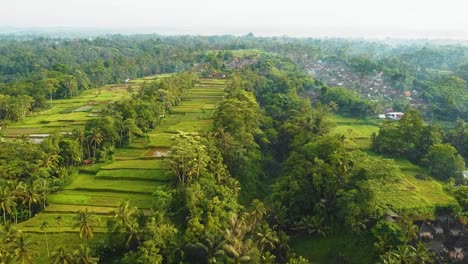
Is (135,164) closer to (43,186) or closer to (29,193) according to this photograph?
(43,186)

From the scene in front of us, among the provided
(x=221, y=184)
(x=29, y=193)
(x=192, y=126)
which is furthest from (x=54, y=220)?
(x=192, y=126)

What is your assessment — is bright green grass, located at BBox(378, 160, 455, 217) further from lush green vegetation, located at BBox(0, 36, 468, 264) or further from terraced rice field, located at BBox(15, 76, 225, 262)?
terraced rice field, located at BBox(15, 76, 225, 262)

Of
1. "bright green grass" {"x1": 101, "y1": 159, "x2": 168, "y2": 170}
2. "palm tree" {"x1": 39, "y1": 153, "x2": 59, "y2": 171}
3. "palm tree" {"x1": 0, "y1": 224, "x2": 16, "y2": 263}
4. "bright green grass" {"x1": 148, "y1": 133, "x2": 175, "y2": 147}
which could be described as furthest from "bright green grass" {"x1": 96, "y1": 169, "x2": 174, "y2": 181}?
"palm tree" {"x1": 0, "y1": 224, "x2": 16, "y2": 263}

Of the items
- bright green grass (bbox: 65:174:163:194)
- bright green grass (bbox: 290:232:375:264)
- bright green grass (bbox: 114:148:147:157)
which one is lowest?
bright green grass (bbox: 290:232:375:264)

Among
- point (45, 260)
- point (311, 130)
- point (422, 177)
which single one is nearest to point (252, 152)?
point (311, 130)

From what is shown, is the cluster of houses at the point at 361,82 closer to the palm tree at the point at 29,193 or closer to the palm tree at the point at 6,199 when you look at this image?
the palm tree at the point at 29,193

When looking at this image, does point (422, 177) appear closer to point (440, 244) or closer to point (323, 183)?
point (440, 244)
